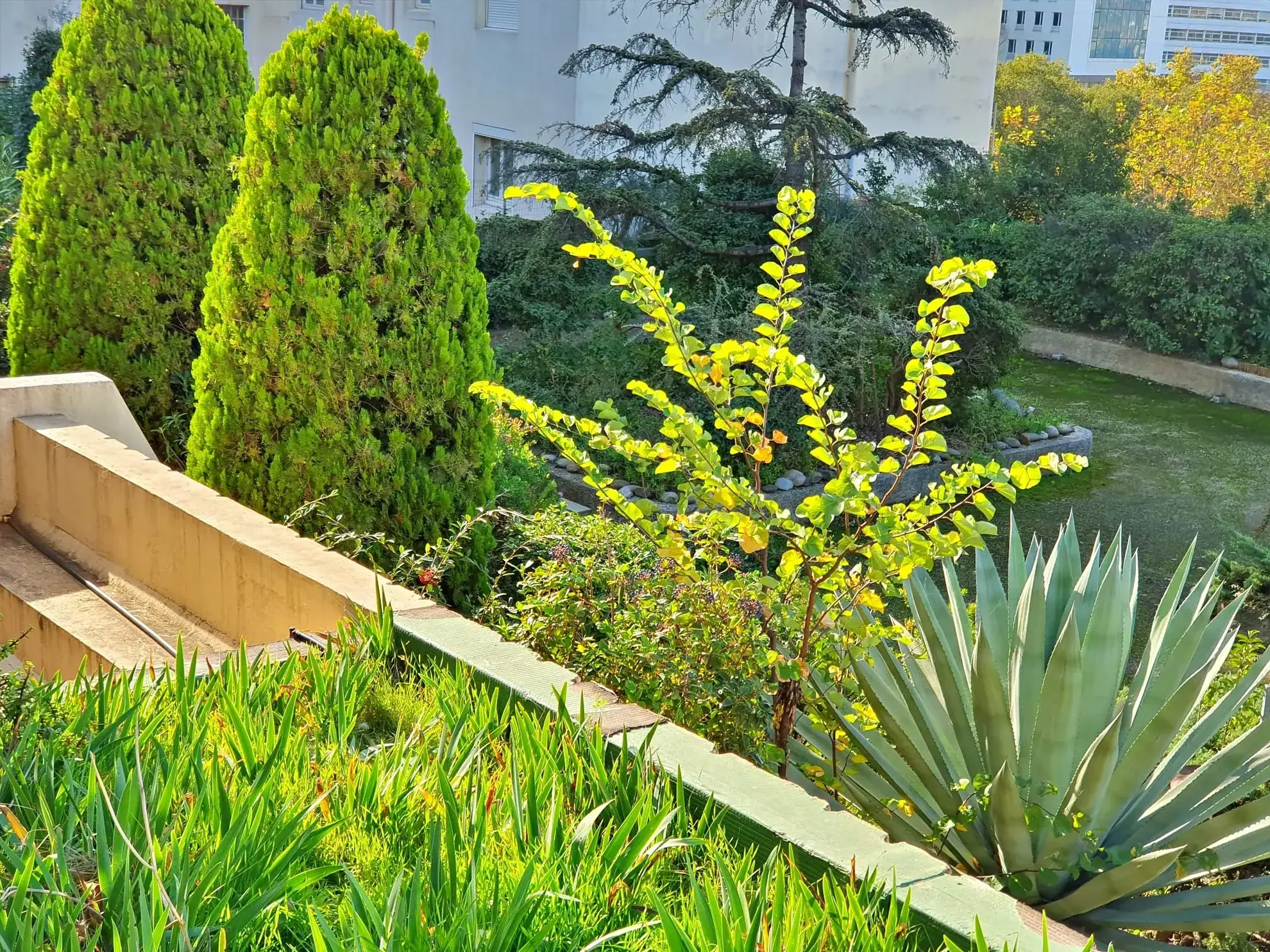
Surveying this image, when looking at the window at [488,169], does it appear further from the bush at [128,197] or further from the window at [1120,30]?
the window at [1120,30]

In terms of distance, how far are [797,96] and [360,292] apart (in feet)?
27.5

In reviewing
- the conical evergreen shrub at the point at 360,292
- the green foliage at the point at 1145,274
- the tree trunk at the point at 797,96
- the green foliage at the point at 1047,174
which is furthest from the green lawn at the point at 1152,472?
the conical evergreen shrub at the point at 360,292

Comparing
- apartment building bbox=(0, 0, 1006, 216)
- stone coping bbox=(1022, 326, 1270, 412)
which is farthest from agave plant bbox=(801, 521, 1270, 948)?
apartment building bbox=(0, 0, 1006, 216)

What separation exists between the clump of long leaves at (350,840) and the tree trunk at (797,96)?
9.26 metres

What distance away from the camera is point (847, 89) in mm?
19391

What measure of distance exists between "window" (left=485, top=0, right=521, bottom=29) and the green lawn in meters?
9.04

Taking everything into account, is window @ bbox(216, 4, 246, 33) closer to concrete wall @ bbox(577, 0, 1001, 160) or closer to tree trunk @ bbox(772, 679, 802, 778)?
concrete wall @ bbox(577, 0, 1001, 160)

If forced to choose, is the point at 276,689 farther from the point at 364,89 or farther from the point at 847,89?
the point at 847,89

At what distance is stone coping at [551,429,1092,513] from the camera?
33.2 ft

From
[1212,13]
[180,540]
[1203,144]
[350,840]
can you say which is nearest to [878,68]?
[1203,144]

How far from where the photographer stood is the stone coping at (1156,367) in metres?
14.9

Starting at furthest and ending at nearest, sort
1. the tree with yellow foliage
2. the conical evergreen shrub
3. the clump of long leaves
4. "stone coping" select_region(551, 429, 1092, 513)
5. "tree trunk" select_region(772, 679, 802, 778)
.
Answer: the tree with yellow foliage, "stone coping" select_region(551, 429, 1092, 513), the conical evergreen shrub, "tree trunk" select_region(772, 679, 802, 778), the clump of long leaves

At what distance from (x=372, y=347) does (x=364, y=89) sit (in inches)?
38.9

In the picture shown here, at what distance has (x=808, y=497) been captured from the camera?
3053 mm
